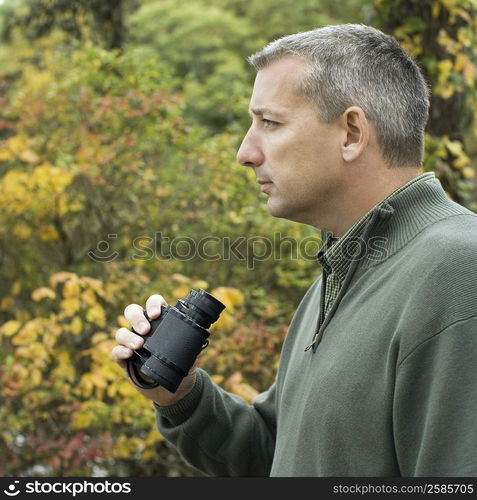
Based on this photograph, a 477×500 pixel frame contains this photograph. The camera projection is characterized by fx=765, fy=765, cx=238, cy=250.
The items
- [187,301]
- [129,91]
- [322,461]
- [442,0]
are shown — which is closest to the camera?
[322,461]

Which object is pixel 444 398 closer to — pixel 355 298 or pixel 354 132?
pixel 355 298

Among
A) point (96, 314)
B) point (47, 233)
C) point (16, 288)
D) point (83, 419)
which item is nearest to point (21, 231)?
point (47, 233)

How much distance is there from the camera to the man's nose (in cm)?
206

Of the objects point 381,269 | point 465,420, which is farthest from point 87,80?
point 465,420

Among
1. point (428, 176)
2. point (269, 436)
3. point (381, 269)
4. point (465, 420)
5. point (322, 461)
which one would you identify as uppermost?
point (428, 176)

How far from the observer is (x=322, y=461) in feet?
5.56

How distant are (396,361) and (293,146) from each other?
2.23 ft

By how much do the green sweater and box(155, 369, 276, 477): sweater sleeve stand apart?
1.01 ft

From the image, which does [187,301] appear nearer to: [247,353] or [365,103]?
[365,103]

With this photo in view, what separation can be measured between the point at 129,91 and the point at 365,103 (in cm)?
423

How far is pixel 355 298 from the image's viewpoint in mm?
1799

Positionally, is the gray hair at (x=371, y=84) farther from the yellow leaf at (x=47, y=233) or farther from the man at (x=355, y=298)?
the yellow leaf at (x=47, y=233)

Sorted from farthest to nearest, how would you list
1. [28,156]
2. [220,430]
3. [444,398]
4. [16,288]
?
[28,156], [16,288], [220,430], [444,398]

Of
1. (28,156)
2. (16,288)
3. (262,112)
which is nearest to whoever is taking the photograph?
(262,112)
